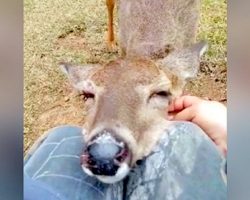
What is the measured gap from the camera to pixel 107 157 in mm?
1576

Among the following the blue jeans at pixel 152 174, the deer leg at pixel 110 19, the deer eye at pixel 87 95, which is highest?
the deer leg at pixel 110 19

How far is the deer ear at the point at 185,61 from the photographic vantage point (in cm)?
172

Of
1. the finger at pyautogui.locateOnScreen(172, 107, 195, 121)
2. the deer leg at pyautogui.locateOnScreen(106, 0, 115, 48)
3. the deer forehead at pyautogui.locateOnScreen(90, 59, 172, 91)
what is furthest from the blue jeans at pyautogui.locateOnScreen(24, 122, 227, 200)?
the deer leg at pyautogui.locateOnScreen(106, 0, 115, 48)

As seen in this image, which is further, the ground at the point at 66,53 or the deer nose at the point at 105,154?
the ground at the point at 66,53

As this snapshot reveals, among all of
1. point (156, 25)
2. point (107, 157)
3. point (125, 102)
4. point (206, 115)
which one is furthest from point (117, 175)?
point (156, 25)

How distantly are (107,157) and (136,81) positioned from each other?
211mm

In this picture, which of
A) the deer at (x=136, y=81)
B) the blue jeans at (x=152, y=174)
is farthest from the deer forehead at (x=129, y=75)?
the blue jeans at (x=152, y=174)

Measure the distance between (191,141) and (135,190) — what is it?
194 millimetres

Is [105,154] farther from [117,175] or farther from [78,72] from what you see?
[78,72]

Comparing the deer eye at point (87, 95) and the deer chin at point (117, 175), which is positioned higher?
the deer eye at point (87, 95)

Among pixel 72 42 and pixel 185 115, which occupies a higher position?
pixel 72 42

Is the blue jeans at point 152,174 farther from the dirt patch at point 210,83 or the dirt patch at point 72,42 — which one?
the dirt patch at point 72,42

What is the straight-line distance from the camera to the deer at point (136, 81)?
159 cm

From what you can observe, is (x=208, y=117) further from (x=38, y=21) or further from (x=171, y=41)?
(x=38, y=21)
